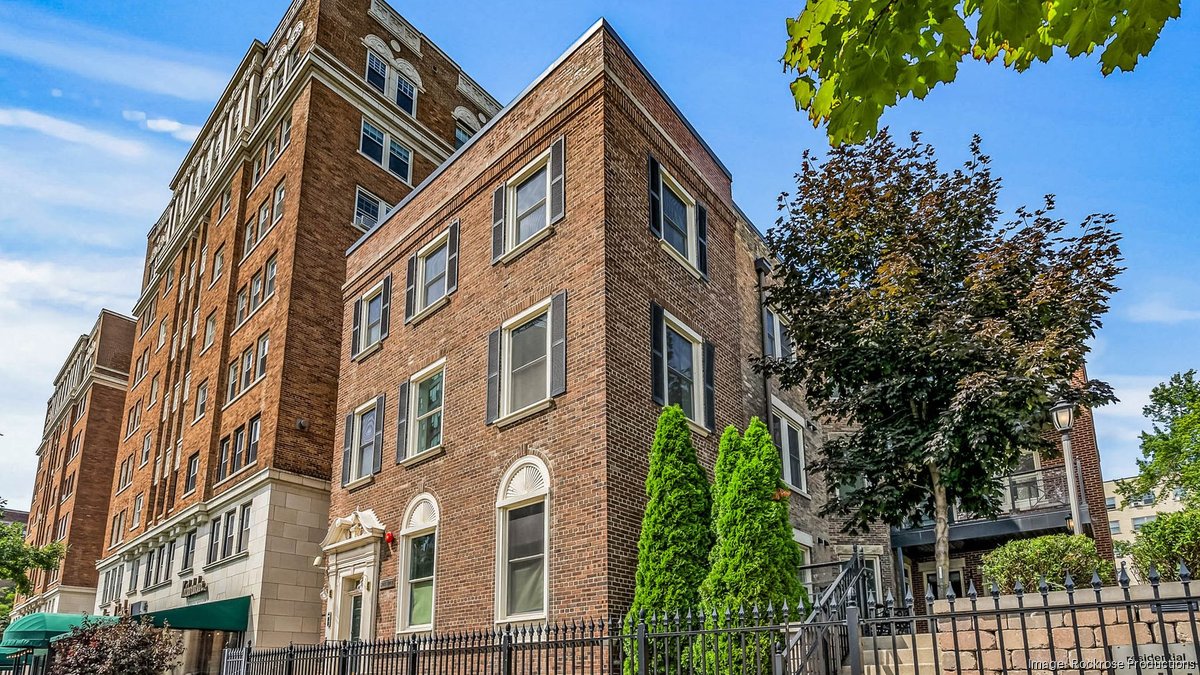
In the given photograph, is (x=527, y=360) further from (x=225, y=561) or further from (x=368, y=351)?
(x=225, y=561)

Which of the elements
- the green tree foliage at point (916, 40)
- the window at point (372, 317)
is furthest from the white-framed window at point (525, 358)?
the green tree foliage at point (916, 40)

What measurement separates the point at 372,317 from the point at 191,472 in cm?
1159

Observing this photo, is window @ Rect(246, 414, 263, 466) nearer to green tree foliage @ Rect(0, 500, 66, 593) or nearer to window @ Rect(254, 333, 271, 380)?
window @ Rect(254, 333, 271, 380)

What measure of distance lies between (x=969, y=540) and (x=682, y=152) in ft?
47.1

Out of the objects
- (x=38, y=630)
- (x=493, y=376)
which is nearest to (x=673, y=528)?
(x=493, y=376)

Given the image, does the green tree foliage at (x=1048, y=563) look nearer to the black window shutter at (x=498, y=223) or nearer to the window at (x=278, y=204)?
the black window shutter at (x=498, y=223)

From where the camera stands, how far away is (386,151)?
2811cm

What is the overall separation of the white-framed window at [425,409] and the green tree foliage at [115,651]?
244 inches

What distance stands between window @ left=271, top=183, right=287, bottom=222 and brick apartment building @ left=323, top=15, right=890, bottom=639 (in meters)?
7.78

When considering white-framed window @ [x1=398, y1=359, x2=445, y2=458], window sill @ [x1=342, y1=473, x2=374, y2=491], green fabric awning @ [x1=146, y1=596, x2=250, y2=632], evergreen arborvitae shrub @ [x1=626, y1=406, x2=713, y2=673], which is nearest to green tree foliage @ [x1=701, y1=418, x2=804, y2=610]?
evergreen arborvitae shrub @ [x1=626, y1=406, x2=713, y2=673]

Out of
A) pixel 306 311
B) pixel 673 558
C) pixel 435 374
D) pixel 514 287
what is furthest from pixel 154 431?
pixel 673 558

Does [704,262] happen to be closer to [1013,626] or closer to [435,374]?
[435,374]

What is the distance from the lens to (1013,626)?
7898 mm

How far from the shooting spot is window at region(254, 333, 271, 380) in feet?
78.7
